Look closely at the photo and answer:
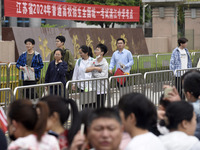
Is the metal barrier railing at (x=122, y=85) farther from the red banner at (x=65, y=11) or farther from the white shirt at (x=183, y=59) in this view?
the red banner at (x=65, y=11)

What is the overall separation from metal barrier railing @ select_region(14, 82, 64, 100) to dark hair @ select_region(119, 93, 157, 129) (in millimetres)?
3523

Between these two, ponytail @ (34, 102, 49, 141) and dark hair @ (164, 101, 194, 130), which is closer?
ponytail @ (34, 102, 49, 141)

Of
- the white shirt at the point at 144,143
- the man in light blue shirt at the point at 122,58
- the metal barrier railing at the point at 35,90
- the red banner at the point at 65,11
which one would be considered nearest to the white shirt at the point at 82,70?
the metal barrier railing at the point at 35,90

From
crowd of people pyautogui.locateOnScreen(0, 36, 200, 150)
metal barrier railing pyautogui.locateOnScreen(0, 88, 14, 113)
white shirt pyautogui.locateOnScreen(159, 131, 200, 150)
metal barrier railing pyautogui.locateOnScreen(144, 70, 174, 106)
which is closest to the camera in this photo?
crowd of people pyautogui.locateOnScreen(0, 36, 200, 150)

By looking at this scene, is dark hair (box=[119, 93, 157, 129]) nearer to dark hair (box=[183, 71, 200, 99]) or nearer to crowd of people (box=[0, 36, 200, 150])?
crowd of people (box=[0, 36, 200, 150])

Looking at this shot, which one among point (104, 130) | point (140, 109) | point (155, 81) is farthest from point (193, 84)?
point (155, 81)

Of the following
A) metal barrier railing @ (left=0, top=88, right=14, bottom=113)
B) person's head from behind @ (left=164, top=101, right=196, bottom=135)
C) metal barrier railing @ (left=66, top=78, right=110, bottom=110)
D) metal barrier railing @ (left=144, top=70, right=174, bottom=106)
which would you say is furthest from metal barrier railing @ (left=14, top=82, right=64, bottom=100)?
person's head from behind @ (left=164, top=101, right=196, bottom=135)

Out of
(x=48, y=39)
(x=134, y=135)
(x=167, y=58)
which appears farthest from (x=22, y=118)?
(x=167, y=58)

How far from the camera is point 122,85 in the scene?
8.74 metres

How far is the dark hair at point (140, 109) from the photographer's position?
3658mm

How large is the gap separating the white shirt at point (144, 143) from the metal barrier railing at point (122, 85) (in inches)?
192

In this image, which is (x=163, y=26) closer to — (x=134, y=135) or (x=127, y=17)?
(x=127, y=17)

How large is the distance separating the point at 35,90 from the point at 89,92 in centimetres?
122

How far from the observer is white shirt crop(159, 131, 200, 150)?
3879 mm
